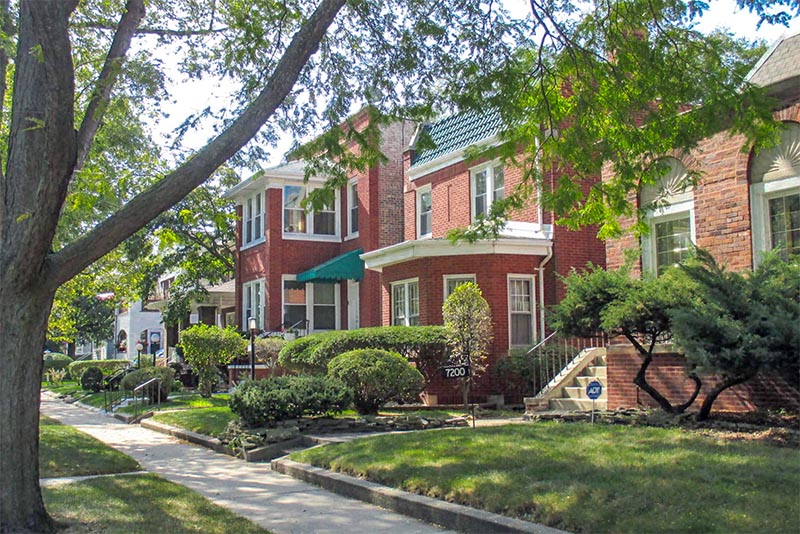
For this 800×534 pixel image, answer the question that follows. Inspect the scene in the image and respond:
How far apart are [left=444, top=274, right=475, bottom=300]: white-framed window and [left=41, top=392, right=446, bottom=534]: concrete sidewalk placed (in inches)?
302

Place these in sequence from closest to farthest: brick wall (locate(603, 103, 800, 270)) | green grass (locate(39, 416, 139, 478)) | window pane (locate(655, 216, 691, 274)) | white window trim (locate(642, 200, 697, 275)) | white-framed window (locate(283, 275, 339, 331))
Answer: green grass (locate(39, 416, 139, 478)) < brick wall (locate(603, 103, 800, 270)) < white window trim (locate(642, 200, 697, 275)) < window pane (locate(655, 216, 691, 274)) < white-framed window (locate(283, 275, 339, 331))

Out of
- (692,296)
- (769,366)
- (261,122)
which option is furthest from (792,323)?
(261,122)

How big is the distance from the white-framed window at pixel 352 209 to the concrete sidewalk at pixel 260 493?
13131 mm

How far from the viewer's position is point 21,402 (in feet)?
22.5

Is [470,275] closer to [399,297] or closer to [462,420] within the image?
[399,297]

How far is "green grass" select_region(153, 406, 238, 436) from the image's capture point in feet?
48.7

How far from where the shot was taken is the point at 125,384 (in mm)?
23484

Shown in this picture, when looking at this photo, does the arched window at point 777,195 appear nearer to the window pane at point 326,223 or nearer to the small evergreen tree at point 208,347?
A: the small evergreen tree at point 208,347

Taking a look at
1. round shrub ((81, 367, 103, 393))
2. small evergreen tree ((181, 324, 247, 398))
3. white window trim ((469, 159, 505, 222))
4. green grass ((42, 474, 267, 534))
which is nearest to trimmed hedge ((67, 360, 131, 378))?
round shrub ((81, 367, 103, 393))

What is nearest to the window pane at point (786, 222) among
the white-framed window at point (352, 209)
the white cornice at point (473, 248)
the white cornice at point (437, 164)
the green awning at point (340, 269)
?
the white cornice at point (473, 248)

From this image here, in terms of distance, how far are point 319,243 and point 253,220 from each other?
3163mm

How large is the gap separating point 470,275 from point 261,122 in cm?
1241

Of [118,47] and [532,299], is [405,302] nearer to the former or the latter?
[532,299]

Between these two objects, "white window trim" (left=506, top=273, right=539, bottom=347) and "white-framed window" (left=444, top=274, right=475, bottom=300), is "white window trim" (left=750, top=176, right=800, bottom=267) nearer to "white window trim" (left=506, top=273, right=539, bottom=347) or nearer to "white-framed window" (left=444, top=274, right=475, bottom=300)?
"white window trim" (left=506, top=273, right=539, bottom=347)
